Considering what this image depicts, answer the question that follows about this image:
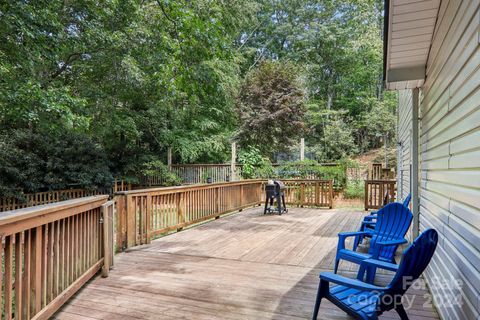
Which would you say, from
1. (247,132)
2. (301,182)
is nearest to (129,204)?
(301,182)

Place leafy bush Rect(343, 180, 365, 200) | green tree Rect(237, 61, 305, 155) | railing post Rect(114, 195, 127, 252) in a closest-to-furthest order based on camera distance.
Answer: railing post Rect(114, 195, 127, 252), leafy bush Rect(343, 180, 365, 200), green tree Rect(237, 61, 305, 155)

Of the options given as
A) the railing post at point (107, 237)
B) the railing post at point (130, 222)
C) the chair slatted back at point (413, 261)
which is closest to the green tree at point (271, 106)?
the railing post at point (130, 222)

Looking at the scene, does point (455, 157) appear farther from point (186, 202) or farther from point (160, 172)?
point (160, 172)

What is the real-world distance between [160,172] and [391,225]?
10.5 m

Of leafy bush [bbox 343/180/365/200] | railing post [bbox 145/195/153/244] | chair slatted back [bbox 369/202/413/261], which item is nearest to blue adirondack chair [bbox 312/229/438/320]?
chair slatted back [bbox 369/202/413/261]

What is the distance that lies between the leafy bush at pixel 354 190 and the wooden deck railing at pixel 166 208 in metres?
5.01

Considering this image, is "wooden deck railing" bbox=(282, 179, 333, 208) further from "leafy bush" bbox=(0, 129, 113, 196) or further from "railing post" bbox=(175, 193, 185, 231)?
"leafy bush" bbox=(0, 129, 113, 196)

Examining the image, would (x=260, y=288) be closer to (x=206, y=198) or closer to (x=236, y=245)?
(x=236, y=245)

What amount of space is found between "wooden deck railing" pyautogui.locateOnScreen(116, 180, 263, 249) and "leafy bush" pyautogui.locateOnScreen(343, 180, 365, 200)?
501 cm

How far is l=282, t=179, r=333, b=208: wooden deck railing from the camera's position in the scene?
9734mm

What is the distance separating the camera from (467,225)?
1915mm

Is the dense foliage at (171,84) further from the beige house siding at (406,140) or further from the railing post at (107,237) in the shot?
the beige house siding at (406,140)

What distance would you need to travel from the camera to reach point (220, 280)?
3.52 metres

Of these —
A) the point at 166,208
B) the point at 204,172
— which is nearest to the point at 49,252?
the point at 166,208
